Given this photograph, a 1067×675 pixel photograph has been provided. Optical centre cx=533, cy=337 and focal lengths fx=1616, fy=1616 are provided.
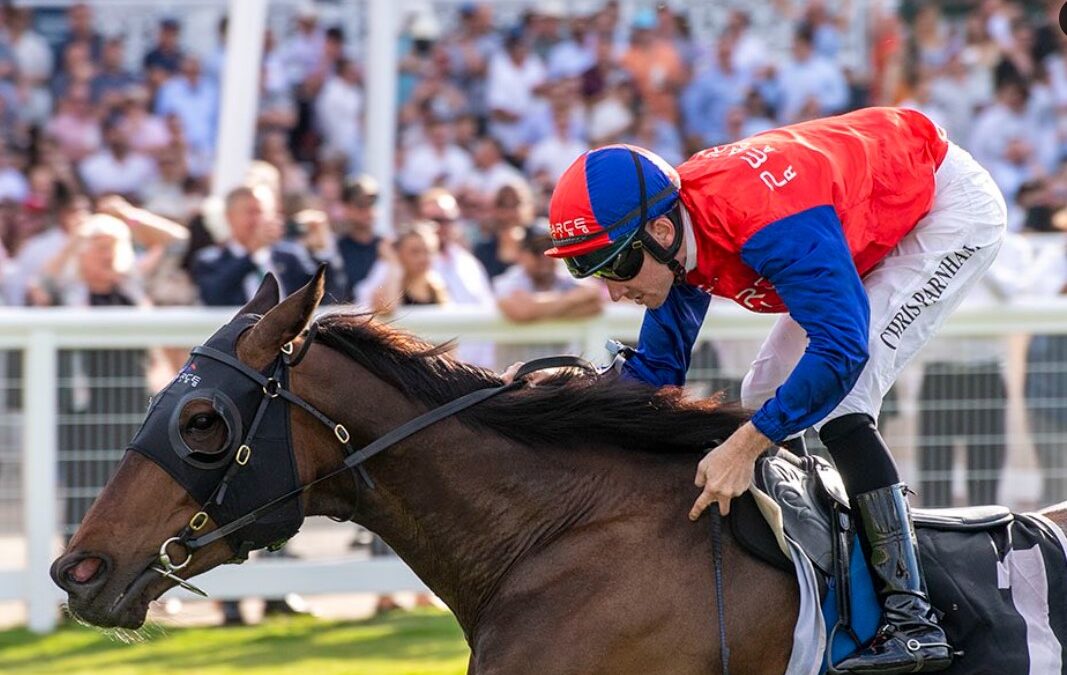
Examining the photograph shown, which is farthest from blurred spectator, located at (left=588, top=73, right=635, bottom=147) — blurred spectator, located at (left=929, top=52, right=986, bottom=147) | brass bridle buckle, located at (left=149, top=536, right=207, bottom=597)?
brass bridle buckle, located at (left=149, top=536, right=207, bottom=597)

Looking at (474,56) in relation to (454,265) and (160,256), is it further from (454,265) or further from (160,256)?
(160,256)

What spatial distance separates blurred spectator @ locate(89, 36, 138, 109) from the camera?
39.9 ft

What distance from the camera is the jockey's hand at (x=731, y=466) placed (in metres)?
3.44

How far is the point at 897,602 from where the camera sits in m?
3.50

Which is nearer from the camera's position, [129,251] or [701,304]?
[701,304]

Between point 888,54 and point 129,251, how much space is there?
7.73m

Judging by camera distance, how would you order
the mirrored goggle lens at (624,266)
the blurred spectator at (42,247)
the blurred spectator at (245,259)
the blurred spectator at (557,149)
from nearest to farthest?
the mirrored goggle lens at (624,266), the blurred spectator at (245,259), the blurred spectator at (42,247), the blurred spectator at (557,149)

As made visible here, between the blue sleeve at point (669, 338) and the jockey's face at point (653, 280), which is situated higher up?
the jockey's face at point (653, 280)

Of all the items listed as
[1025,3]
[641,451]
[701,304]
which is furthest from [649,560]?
[1025,3]

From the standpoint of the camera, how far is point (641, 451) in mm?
3725

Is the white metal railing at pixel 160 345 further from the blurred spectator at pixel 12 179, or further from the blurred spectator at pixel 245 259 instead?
the blurred spectator at pixel 12 179

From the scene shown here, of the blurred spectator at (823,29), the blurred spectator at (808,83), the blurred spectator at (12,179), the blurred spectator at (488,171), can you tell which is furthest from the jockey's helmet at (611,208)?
the blurred spectator at (823,29)

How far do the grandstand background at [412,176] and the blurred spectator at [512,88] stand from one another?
0.03 meters

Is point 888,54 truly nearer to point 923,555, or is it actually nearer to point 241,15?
point 241,15
